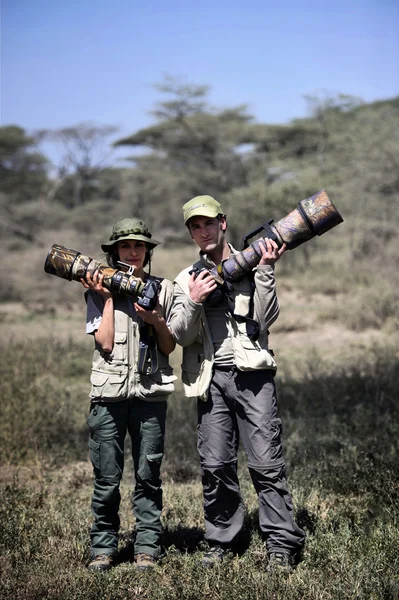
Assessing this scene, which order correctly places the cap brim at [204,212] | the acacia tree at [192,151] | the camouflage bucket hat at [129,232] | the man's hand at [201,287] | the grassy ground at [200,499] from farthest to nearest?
the acacia tree at [192,151] < the camouflage bucket hat at [129,232] < the cap brim at [204,212] < the man's hand at [201,287] < the grassy ground at [200,499]

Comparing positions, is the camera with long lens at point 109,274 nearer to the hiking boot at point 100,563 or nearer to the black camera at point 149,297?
the black camera at point 149,297

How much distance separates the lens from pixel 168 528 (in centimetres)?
388

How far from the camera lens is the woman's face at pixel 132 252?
349 cm

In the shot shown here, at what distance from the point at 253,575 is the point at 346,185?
16528 mm

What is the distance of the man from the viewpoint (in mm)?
3254

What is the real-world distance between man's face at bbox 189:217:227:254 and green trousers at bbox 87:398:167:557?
2.70 ft

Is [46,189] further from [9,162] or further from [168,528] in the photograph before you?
[168,528]

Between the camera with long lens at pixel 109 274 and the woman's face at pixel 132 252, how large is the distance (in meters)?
0.05

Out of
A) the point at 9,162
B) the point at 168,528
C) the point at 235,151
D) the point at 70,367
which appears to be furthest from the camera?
the point at 9,162

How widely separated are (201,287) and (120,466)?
3.29 ft

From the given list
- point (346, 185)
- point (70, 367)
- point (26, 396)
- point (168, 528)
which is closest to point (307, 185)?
point (346, 185)

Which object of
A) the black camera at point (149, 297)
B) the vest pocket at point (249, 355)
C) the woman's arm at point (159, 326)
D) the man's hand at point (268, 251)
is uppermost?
the man's hand at point (268, 251)

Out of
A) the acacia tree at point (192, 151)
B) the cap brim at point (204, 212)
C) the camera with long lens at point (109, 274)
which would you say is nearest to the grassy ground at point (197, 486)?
the camera with long lens at point (109, 274)

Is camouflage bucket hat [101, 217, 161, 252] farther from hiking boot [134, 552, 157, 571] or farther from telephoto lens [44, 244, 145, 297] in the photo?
hiking boot [134, 552, 157, 571]
